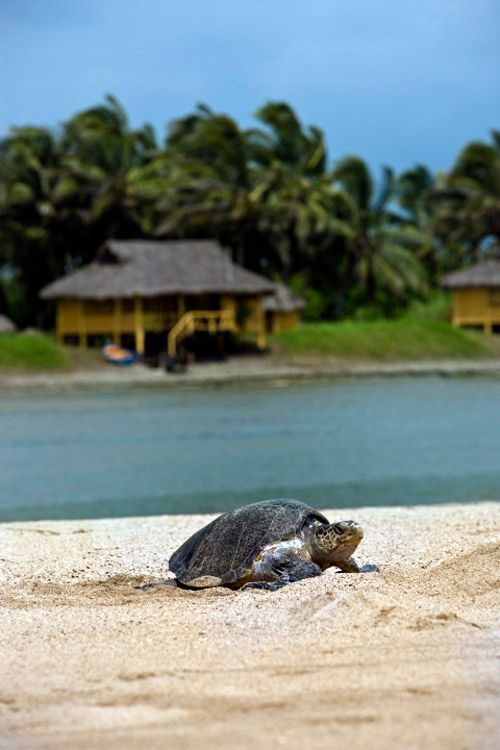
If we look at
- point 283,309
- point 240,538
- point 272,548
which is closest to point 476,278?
point 283,309

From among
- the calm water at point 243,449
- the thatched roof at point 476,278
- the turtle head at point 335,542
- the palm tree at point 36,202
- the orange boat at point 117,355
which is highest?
the palm tree at point 36,202

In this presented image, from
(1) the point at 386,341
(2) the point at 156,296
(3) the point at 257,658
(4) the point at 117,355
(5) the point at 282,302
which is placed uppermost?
(2) the point at 156,296

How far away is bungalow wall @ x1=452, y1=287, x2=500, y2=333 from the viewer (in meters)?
47.6

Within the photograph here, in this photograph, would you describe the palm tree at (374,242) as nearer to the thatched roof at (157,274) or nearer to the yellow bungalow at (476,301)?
the yellow bungalow at (476,301)

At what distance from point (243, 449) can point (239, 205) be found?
22.9 metres

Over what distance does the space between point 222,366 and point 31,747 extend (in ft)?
119

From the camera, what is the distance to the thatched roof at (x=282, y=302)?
44.4 metres

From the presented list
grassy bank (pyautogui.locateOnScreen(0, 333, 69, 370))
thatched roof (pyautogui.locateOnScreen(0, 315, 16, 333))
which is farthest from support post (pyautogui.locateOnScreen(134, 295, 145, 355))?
thatched roof (pyautogui.locateOnScreen(0, 315, 16, 333))

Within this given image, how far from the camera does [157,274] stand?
40.5m

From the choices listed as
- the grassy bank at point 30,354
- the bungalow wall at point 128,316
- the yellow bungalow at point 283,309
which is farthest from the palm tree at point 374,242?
the grassy bank at point 30,354

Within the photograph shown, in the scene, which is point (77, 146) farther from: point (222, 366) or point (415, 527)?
point (415, 527)

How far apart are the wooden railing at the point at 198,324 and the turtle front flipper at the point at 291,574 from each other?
33.2m

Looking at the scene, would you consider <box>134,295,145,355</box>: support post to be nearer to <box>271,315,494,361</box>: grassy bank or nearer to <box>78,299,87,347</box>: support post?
<box>78,299,87,347</box>: support post

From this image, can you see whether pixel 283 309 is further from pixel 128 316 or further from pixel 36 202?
pixel 36 202
